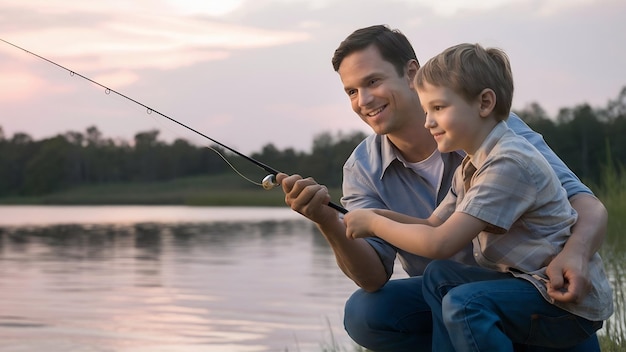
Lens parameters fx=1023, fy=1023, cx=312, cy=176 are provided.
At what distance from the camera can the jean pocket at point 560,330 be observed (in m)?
2.77

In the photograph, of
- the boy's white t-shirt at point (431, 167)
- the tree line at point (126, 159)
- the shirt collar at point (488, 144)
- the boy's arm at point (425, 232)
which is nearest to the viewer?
the boy's arm at point (425, 232)

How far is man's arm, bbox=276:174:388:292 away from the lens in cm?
291

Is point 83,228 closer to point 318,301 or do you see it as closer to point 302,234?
point 302,234

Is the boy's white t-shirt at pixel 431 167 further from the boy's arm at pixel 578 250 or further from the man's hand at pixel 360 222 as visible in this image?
the man's hand at pixel 360 222

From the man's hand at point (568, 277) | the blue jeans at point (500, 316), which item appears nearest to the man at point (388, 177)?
the blue jeans at point (500, 316)

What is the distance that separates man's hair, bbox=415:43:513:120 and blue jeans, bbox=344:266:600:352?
32.4 inches

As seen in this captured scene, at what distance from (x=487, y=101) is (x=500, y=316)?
574 millimetres

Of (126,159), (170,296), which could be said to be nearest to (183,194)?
(126,159)

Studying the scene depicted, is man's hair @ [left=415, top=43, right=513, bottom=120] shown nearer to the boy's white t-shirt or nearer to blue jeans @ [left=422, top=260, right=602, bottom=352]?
blue jeans @ [left=422, top=260, right=602, bottom=352]

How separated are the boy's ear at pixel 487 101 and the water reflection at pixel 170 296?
2368mm

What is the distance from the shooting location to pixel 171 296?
9.23 meters

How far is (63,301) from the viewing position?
888 cm

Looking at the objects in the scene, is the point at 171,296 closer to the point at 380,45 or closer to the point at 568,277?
the point at 380,45

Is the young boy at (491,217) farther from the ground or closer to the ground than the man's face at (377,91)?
closer to the ground
